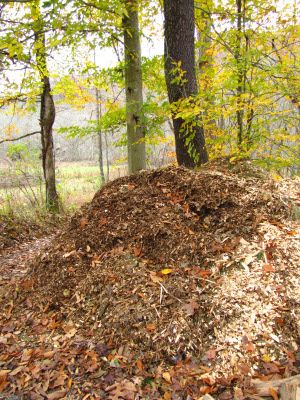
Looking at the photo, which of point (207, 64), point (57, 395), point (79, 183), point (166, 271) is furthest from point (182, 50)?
point (79, 183)

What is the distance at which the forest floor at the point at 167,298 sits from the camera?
1.82m

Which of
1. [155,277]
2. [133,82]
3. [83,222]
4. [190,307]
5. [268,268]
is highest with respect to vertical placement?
[133,82]

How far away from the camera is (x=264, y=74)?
3938 mm

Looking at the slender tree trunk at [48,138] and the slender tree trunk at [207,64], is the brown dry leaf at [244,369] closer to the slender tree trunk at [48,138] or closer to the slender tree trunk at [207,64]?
the slender tree trunk at [207,64]

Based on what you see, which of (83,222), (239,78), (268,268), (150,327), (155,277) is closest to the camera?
(150,327)

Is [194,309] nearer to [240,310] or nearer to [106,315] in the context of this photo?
[240,310]

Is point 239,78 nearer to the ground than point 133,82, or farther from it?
nearer to the ground

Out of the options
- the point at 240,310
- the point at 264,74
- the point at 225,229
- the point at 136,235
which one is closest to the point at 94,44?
the point at 264,74

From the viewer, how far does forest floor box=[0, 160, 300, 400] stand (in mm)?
1816

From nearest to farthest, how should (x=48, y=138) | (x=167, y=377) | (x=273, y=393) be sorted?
(x=273, y=393) < (x=167, y=377) < (x=48, y=138)

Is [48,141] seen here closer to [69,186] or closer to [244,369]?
[244,369]

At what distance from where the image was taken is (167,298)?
224 cm

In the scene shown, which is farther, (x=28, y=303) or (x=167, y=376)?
(x=28, y=303)

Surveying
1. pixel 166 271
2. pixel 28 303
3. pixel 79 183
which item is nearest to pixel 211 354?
pixel 166 271
